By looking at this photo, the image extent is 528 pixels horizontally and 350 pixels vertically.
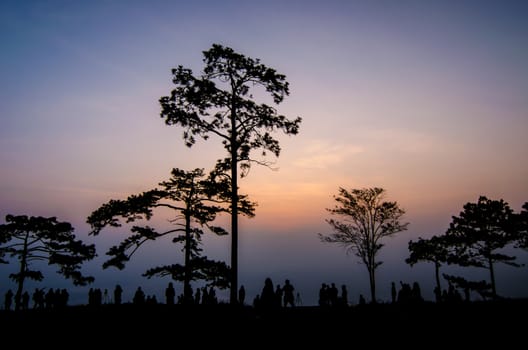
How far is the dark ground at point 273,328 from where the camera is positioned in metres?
11.1

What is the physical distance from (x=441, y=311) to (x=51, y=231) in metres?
30.4

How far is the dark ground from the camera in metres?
11.1

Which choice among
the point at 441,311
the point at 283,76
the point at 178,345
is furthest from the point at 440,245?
the point at 178,345

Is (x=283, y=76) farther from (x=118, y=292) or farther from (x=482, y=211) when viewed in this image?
(x=482, y=211)

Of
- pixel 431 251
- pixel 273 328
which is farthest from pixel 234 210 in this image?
pixel 431 251

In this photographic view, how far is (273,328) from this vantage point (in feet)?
43.6

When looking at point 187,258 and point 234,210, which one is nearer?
point 234,210

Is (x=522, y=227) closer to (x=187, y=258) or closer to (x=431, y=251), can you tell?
(x=431, y=251)


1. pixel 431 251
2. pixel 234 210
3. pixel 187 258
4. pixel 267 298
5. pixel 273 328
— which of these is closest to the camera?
pixel 273 328

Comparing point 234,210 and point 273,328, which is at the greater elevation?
point 234,210

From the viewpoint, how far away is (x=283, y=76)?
19953 mm

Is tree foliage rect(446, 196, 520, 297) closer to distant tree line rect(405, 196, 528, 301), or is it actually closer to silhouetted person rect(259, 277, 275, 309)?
distant tree line rect(405, 196, 528, 301)

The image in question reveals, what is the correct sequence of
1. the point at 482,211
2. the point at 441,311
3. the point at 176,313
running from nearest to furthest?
the point at 441,311
the point at 176,313
the point at 482,211

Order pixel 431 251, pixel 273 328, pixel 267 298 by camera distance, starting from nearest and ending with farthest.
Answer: pixel 273 328
pixel 267 298
pixel 431 251
